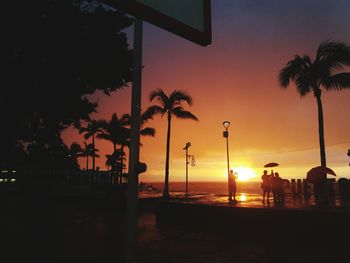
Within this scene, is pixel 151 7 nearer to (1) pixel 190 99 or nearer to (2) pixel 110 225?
(2) pixel 110 225

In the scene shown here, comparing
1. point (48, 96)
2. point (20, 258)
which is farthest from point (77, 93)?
point (20, 258)

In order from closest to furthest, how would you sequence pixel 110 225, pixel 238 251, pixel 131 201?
pixel 131 201
pixel 238 251
pixel 110 225

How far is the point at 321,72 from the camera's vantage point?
658 inches

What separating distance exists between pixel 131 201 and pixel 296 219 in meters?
8.22

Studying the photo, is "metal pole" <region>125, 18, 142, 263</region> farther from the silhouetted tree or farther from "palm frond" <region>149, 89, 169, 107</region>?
"palm frond" <region>149, 89, 169, 107</region>

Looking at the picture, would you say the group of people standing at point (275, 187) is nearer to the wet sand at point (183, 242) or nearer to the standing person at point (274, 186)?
the standing person at point (274, 186)

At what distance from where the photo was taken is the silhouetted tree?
10.2 metres

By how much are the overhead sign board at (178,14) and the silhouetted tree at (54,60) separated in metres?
8.02

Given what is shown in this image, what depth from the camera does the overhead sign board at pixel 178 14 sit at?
3.23m

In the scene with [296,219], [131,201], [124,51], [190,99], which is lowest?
[296,219]

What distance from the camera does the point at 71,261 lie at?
846cm

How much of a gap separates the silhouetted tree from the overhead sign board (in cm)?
802

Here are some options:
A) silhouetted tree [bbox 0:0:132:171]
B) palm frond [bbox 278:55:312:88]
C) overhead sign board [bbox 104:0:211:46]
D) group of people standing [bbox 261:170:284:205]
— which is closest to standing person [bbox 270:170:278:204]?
group of people standing [bbox 261:170:284:205]

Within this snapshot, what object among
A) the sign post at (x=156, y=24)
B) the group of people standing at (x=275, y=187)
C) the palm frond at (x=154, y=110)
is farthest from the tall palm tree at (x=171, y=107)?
the sign post at (x=156, y=24)
